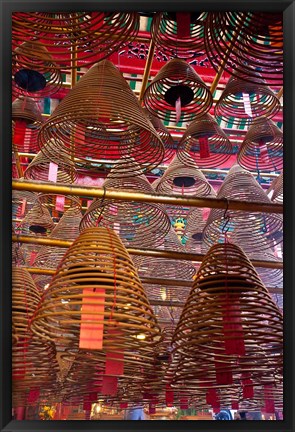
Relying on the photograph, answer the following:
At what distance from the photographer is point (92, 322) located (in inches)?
72.9

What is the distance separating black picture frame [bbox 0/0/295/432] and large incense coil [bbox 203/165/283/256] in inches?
70.6

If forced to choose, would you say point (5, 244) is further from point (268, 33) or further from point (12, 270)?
point (268, 33)

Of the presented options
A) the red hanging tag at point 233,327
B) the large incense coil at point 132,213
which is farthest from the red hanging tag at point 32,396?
the large incense coil at point 132,213

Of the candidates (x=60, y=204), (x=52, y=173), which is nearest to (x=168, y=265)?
(x=60, y=204)

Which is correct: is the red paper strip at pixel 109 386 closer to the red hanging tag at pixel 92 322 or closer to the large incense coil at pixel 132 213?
the red hanging tag at pixel 92 322

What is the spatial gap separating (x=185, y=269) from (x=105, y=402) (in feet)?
6.66

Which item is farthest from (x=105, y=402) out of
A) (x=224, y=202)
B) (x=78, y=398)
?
(x=224, y=202)

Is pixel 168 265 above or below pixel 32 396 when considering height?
above

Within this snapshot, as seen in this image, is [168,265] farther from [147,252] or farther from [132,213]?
[147,252]

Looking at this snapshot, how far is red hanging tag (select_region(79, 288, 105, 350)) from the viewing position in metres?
1.86

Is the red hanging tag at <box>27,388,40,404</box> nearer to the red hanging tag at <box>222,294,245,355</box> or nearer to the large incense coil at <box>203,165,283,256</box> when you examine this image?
the red hanging tag at <box>222,294,245,355</box>

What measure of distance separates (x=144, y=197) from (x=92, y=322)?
1.72 meters

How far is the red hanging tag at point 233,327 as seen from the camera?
217cm

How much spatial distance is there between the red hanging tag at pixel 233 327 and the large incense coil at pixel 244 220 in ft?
→ 4.39
